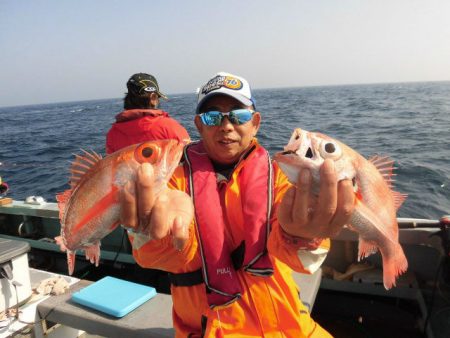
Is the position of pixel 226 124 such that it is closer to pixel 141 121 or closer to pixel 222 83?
pixel 222 83

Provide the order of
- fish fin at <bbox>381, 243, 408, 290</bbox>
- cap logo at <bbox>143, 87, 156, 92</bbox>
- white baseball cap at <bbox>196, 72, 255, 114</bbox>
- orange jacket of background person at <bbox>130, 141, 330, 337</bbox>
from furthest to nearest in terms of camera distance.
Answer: cap logo at <bbox>143, 87, 156, 92</bbox>, white baseball cap at <bbox>196, 72, 255, 114</bbox>, fish fin at <bbox>381, 243, 408, 290</bbox>, orange jacket of background person at <bbox>130, 141, 330, 337</bbox>

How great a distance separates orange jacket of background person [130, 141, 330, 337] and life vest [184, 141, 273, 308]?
0.18 ft

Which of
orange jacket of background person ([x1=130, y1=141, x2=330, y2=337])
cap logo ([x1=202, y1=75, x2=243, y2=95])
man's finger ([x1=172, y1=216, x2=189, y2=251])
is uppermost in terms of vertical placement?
cap logo ([x1=202, y1=75, x2=243, y2=95])

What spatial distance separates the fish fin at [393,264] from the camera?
95.7 inches

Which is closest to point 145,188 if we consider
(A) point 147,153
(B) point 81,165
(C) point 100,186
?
(A) point 147,153

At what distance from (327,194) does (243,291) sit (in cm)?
102

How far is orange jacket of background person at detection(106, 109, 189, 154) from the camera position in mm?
4676

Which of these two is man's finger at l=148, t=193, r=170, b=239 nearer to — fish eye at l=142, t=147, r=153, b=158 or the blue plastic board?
fish eye at l=142, t=147, r=153, b=158

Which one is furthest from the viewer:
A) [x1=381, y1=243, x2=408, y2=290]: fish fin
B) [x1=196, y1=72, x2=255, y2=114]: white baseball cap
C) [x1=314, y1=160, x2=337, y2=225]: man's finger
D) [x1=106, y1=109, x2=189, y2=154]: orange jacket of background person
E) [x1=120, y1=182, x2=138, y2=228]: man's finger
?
[x1=106, y1=109, x2=189, y2=154]: orange jacket of background person

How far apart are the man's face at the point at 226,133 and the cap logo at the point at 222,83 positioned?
75 millimetres

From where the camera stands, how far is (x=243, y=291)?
97.2 inches

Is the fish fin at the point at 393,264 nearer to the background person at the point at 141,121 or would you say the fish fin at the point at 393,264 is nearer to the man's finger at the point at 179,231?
the man's finger at the point at 179,231

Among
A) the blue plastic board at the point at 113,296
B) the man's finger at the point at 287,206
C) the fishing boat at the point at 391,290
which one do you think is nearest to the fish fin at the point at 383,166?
the man's finger at the point at 287,206

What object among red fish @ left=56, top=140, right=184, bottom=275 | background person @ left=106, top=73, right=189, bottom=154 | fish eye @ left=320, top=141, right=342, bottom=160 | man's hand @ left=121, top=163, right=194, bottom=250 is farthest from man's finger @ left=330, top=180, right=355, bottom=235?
background person @ left=106, top=73, right=189, bottom=154
